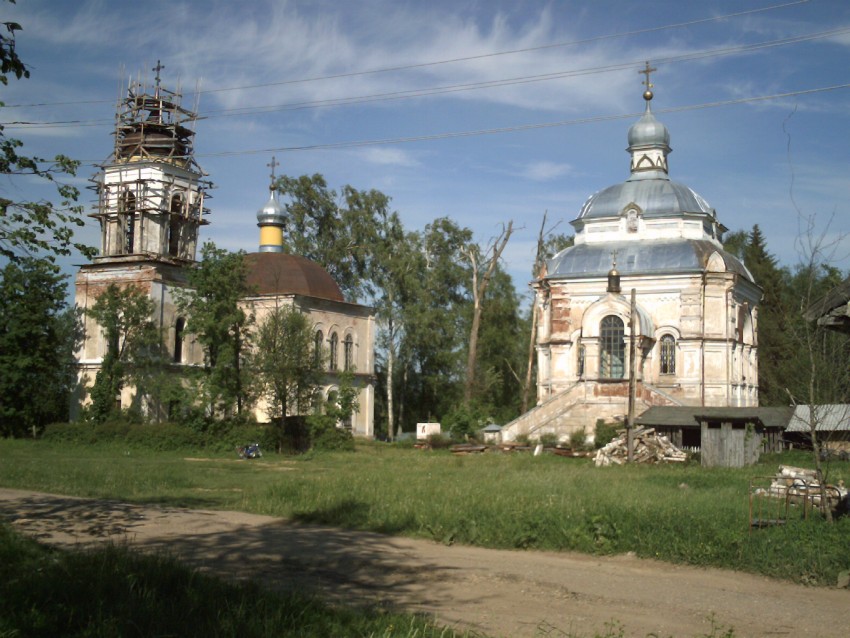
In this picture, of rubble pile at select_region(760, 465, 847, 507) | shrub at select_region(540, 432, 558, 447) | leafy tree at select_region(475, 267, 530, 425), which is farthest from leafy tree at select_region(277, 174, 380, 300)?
rubble pile at select_region(760, 465, 847, 507)

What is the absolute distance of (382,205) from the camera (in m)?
57.0

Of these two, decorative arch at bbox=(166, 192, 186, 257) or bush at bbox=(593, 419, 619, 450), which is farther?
decorative arch at bbox=(166, 192, 186, 257)

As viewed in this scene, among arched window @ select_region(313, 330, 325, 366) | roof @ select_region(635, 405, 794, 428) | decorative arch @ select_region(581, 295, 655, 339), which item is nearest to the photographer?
roof @ select_region(635, 405, 794, 428)

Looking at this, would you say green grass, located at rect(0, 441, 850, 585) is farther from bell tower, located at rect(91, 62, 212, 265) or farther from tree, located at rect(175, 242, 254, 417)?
bell tower, located at rect(91, 62, 212, 265)

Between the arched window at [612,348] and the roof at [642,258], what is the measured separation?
2401 mm

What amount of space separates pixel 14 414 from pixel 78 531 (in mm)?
29472

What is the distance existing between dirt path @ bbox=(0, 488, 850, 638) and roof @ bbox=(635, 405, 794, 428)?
759 inches

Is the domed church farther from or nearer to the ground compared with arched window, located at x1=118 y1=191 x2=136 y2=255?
nearer to the ground

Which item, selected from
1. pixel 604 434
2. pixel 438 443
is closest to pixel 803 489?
pixel 604 434

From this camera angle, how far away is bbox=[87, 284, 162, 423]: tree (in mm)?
39156

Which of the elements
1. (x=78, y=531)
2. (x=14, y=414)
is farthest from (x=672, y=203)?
(x=78, y=531)

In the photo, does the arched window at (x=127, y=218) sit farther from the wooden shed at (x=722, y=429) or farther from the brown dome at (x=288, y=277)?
the wooden shed at (x=722, y=429)

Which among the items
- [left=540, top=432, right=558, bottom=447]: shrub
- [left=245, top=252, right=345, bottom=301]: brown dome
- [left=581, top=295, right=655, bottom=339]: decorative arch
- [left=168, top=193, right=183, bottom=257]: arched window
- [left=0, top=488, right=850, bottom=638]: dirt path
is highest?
[left=168, top=193, right=183, bottom=257]: arched window

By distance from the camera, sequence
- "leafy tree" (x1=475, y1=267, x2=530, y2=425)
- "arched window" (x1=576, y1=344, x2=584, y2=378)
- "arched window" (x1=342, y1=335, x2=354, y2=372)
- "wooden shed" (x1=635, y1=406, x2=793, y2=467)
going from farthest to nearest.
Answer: "leafy tree" (x1=475, y1=267, x2=530, y2=425), "arched window" (x1=342, y1=335, x2=354, y2=372), "arched window" (x1=576, y1=344, x2=584, y2=378), "wooden shed" (x1=635, y1=406, x2=793, y2=467)
